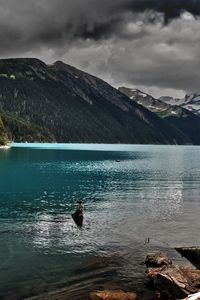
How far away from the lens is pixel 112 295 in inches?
1307

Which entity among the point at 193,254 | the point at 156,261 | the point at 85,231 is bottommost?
the point at 193,254

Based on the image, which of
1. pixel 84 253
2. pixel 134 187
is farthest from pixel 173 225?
pixel 134 187

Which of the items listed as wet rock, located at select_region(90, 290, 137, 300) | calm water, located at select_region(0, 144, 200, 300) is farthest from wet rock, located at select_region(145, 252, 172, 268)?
wet rock, located at select_region(90, 290, 137, 300)

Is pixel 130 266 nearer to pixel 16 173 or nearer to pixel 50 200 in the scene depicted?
pixel 50 200

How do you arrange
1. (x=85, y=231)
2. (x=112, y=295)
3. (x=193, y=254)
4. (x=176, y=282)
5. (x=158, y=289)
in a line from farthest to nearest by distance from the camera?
1. (x=85, y=231)
2. (x=193, y=254)
3. (x=158, y=289)
4. (x=112, y=295)
5. (x=176, y=282)

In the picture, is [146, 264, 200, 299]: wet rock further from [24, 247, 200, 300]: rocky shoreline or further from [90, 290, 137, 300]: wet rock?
[90, 290, 137, 300]: wet rock

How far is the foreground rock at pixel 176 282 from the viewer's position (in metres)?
32.5

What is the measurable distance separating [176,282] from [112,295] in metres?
5.58

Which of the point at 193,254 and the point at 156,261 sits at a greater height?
the point at 156,261

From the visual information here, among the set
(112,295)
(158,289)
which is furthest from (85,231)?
(112,295)

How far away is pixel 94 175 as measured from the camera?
5640 inches

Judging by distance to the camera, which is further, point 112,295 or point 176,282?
point 112,295

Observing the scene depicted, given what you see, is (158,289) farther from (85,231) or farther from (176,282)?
(85,231)

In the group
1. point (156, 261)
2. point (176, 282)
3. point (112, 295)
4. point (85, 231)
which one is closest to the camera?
point (176, 282)
